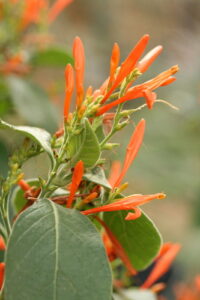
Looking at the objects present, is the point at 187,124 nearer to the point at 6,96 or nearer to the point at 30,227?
the point at 6,96

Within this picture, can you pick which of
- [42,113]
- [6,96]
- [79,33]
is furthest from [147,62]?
[79,33]

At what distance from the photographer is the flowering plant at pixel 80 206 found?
19.8 inches

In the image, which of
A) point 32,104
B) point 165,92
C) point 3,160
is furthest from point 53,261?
point 165,92

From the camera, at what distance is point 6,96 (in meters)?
1.29

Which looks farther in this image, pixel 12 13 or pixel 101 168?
pixel 12 13

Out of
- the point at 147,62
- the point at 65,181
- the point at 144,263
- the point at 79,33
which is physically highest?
the point at 147,62

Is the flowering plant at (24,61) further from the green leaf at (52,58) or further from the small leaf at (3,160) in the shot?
the small leaf at (3,160)

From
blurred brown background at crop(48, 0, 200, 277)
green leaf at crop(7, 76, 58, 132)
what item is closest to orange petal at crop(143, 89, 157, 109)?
blurred brown background at crop(48, 0, 200, 277)

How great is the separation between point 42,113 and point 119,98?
66cm

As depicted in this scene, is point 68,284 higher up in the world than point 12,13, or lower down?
lower down

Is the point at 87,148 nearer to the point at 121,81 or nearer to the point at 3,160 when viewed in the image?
the point at 121,81

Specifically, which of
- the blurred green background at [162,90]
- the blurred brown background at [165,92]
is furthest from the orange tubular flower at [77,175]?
the blurred brown background at [165,92]

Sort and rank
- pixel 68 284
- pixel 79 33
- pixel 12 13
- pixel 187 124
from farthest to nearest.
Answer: pixel 79 33
pixel 187 124
pixel 12 13
pixel 68 284

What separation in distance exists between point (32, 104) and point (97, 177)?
26.9 inches
